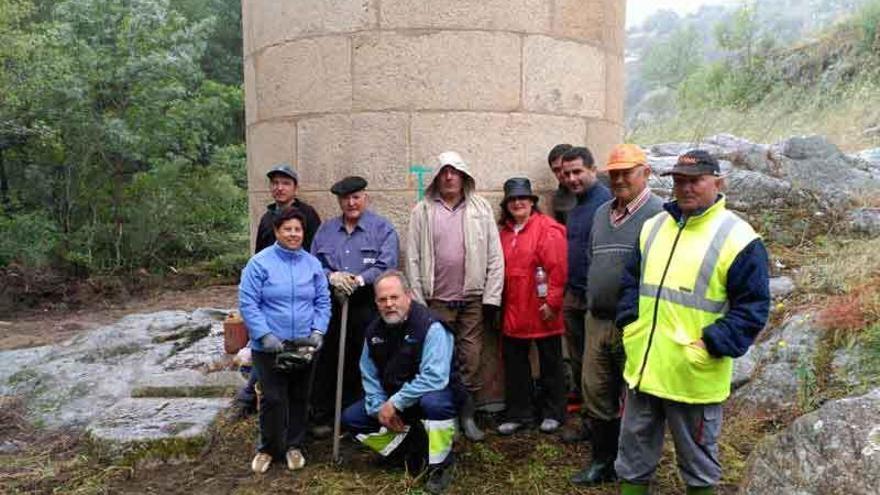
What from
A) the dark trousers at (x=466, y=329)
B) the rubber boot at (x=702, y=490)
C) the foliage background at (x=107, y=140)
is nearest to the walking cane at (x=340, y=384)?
the dark trousers at (x=466, y=329)

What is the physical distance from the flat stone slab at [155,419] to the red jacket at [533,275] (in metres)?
2.12

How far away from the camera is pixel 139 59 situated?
12.2m

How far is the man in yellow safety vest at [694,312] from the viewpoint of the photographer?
270 cm

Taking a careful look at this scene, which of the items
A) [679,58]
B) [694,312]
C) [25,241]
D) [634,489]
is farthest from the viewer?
[679,58]

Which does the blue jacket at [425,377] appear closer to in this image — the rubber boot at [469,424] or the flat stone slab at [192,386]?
the rubber boot at [469,424]

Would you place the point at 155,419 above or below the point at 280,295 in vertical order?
below

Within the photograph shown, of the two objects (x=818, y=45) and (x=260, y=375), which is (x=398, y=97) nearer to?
(x=260, y=375)

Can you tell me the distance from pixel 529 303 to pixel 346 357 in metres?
1.28

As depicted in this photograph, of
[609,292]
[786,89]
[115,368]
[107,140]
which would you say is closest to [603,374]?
[609,292]

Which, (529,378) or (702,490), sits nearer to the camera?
(702,490)

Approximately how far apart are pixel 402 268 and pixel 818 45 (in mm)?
19017

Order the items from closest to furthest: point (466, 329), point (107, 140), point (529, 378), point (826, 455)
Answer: point (826, 455)
point (466, 329)
point (529, 378)
point (107, 140)

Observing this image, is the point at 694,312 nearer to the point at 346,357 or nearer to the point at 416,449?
the point at 416,449

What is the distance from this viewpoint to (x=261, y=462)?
4.00m
